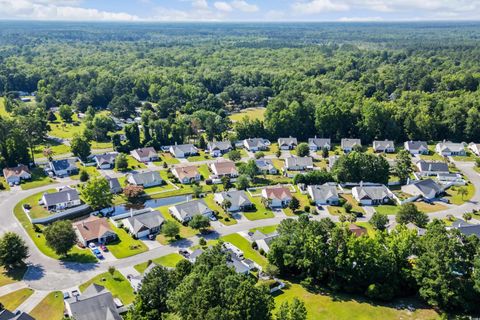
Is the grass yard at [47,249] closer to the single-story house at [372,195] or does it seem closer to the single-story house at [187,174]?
the single-story house at [187,174]

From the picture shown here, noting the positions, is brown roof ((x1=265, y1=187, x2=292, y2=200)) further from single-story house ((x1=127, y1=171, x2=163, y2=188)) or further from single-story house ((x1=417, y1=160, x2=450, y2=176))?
single-story house ((x1=417, y1=160, x2=450, y2=176))

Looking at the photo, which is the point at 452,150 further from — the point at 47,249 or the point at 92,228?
the point at 47,249

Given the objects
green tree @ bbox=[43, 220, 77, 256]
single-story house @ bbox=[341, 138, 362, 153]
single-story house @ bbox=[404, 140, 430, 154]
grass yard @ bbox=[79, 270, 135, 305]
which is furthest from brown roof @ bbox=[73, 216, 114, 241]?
single-story house @ bbox=[404, 140, 430, 154]

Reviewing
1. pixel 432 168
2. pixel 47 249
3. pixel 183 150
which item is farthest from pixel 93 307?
pixel 432 168

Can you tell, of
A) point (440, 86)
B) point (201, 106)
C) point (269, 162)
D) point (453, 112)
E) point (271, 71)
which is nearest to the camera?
point (269, 162)

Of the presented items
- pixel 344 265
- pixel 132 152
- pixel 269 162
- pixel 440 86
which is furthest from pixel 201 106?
pixel 344 265

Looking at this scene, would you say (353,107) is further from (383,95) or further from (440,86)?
(440,86)
